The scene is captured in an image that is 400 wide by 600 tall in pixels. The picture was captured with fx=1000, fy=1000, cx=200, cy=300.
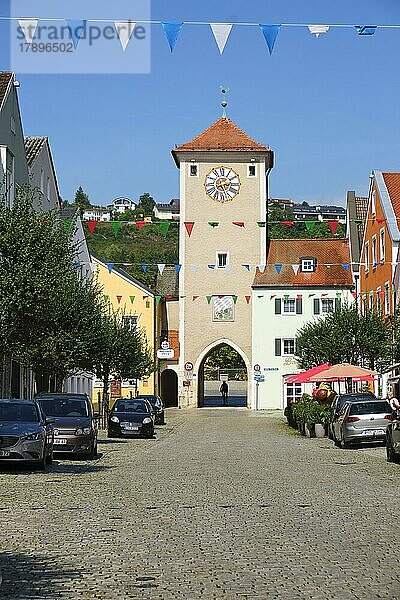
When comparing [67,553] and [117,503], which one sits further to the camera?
[117,503]

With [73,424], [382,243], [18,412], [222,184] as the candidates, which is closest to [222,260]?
[222,184]

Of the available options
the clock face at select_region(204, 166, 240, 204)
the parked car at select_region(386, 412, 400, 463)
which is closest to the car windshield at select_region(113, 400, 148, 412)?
the parked car at select_region(386, 412, 400, 463)

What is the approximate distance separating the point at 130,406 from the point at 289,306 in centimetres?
3522

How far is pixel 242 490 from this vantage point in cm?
1678

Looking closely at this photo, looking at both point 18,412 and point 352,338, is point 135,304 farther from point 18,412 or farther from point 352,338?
point 18,412

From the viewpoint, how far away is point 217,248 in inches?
2908

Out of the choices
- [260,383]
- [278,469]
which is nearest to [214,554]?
[278,469]

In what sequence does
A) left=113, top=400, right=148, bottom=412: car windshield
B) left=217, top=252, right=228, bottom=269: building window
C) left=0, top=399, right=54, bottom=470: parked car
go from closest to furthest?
left=0, top=399, right=54, bottom=470: parked car, left=113, top=400, right=148, bottom=412: car windshield, left=217, top=252, right=228, bottom=269: building window

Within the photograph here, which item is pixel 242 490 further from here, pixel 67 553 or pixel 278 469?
pixel 67 553

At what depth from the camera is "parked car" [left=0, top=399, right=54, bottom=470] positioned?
20453 millimetres

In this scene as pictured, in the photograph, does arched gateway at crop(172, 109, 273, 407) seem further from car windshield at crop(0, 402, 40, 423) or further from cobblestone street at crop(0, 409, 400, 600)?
car windshield at crop(0, 402, 40, 423)

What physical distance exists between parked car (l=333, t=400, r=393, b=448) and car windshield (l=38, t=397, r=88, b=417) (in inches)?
→ 333

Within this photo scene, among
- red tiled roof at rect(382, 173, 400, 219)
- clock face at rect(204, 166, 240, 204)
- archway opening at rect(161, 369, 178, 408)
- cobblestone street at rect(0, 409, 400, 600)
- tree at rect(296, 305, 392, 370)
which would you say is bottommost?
cobblestone street at rect(0, 409, 400, 600)

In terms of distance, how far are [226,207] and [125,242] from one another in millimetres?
38570
